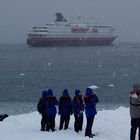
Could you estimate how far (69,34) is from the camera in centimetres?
11594

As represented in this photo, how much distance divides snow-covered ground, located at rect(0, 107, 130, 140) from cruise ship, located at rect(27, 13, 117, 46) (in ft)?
325

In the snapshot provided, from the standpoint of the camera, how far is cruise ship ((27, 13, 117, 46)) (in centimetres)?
11294

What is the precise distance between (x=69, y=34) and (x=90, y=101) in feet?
351

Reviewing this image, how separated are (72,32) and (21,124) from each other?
107 meters

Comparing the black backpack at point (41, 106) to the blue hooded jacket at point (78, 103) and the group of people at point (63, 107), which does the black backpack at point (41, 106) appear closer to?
the group of people at point (63, 107)

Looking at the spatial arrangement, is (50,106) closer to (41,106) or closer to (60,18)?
(41,106)

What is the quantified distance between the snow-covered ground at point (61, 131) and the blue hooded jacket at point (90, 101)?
0.54 meters

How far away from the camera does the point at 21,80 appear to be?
158ft

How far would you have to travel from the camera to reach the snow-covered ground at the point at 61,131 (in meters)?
9.54

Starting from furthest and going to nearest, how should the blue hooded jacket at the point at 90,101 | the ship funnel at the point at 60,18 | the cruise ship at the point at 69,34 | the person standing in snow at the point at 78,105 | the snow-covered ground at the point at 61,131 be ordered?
the ship funnel at the point at 60,18 < the cruise ship at the point at 69,34 < the person standing in snow at the point at 78,105 < the snow-covered ground at the point at 61,131 < the blue hooded jacket at the point at 90,101

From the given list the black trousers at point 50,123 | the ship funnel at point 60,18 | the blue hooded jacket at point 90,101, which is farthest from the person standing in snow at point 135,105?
the ship funnel at point 60,18

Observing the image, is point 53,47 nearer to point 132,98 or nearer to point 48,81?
point 48,81

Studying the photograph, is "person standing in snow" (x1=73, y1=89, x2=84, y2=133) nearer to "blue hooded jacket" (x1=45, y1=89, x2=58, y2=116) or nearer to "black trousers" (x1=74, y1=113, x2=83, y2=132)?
"black trousers" (x1=74, y1=113, x2=83, y2=132)

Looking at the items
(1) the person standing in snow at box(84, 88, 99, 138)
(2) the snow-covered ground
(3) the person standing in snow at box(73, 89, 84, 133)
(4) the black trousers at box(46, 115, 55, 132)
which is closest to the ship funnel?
(2) the snow-covered ground
